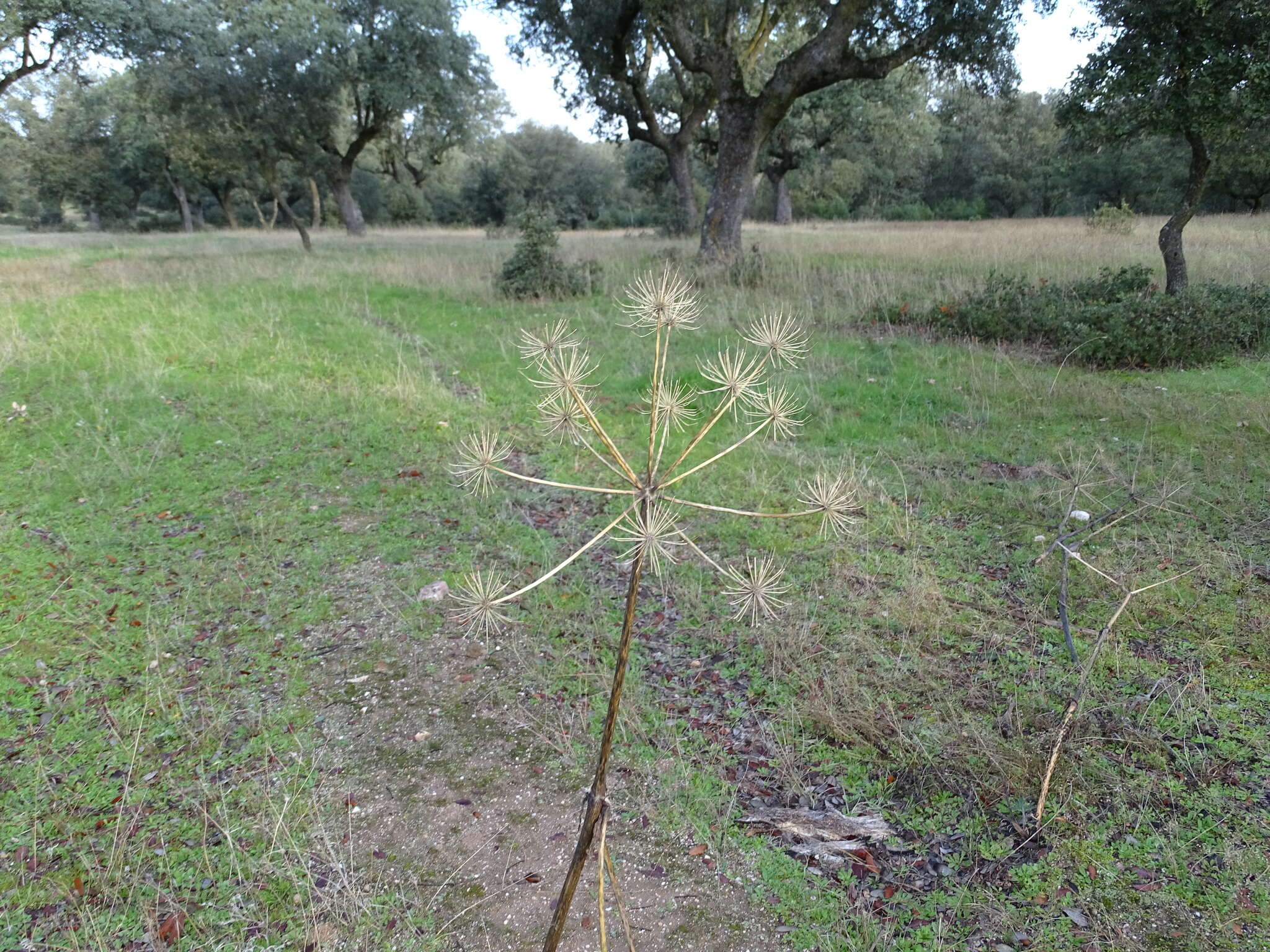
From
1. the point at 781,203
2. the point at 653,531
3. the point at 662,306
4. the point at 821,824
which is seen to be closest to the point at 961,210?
the point at 781,203

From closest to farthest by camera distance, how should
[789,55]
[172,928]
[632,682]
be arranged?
[172,928] < [632,682] < [789,55]

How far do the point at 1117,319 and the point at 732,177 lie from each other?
28.2 feet

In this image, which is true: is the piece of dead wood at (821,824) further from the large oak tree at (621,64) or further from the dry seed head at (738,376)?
the large oak tree at (621,64)

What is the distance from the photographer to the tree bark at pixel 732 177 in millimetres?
14227

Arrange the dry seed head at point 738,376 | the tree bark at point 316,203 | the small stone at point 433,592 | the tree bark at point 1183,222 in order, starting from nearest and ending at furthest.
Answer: the dry seed head at point 738,376, the small stone at point 433,592, the tree bark at point 1183,222, the tree bark at point 316,203

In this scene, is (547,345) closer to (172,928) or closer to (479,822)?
(479,822)

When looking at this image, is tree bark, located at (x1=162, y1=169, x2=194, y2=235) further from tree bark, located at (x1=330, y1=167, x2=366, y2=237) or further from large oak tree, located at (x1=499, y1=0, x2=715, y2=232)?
large oak tree, located at (x1=499, y1=0, x2=715, y2=232)

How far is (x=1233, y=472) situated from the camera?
5234 millimetres

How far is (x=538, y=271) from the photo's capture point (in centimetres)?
1295

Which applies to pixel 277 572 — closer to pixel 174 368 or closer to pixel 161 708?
pixel 161 708

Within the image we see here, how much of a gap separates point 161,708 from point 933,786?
3.41 metres

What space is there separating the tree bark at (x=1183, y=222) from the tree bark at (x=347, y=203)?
2688 centimetres

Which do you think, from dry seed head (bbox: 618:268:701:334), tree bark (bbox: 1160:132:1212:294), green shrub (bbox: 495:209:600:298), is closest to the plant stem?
dry seed head (bbox: 618:268:701:334)

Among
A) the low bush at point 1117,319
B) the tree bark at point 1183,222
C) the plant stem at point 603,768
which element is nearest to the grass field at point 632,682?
the low bush at point 1117,319
